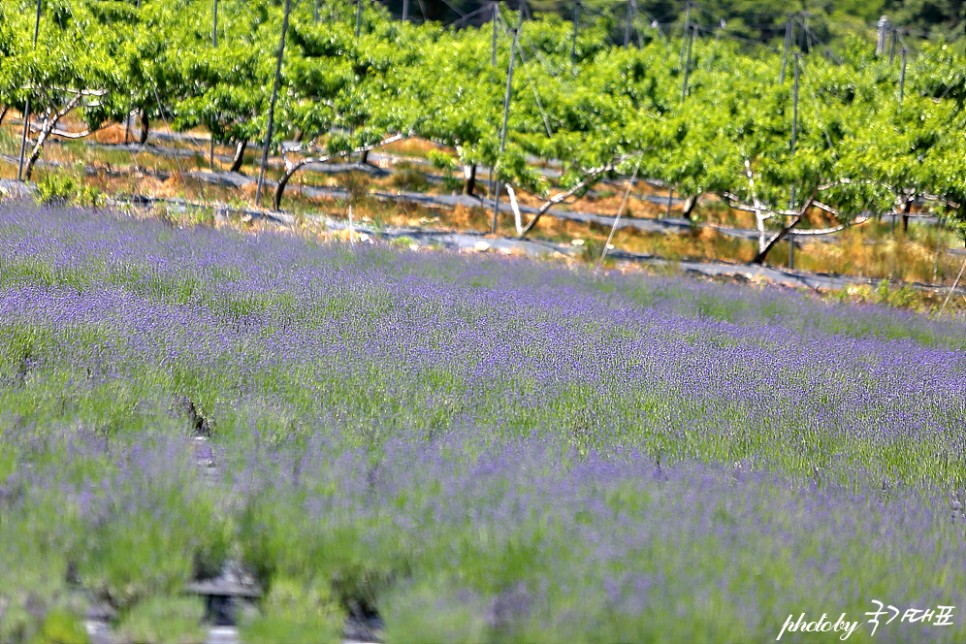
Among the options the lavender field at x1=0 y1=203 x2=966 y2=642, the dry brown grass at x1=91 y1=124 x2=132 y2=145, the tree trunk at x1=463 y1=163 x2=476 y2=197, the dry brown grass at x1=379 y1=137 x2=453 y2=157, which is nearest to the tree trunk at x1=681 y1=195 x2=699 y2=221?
the tree trunk at x1=463 y1=163 x2=476 y2=197

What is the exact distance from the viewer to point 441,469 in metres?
3.73

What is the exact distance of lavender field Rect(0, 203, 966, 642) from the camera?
2.89m

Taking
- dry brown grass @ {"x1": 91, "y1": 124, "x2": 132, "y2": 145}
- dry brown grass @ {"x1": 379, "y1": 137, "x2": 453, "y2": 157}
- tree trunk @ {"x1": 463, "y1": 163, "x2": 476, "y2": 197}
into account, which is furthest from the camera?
dry brown grass @ {"x1": 379, "y1": 137, "x2": 453, "y2": 157}

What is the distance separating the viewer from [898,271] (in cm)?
2239

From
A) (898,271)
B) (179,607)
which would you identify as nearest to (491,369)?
(179,607)

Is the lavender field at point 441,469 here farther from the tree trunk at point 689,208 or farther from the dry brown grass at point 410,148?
the dry brown grass at point 410,148

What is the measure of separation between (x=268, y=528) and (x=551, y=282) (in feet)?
25.2

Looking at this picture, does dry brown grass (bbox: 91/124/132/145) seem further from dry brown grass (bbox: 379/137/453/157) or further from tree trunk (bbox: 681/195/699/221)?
tree trunk (bbox: 681/195/699/221)

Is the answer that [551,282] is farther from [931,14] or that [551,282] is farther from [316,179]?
[931,14]

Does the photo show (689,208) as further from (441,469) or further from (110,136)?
(441,469)

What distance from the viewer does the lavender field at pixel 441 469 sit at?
2.89 meters

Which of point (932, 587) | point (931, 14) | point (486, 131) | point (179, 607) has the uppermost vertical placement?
point (931, 14)

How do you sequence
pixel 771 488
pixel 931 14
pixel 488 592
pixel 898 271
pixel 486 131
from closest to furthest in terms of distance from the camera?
pixel 488 592
pixel 771 488
pixel 486 131
pixel 898 271
pixel 931 14

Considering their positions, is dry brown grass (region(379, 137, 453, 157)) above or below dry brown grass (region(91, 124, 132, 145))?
above
